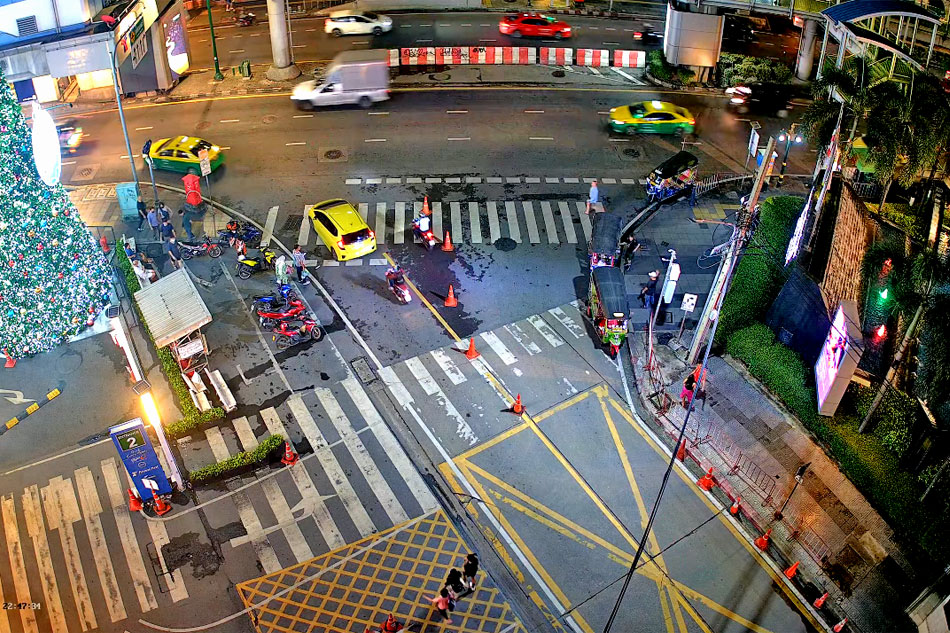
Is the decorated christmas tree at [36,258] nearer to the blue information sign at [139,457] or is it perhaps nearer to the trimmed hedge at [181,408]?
the trimmed hedge at [181,408]

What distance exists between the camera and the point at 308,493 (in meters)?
22.2

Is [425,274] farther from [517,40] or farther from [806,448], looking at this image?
[517,40]

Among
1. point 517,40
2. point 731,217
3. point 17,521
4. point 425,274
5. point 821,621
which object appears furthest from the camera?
point 517,40

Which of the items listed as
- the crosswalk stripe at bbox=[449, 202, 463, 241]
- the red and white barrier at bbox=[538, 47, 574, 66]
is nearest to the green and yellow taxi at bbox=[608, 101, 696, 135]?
the red and white barrier at bbox=[538, 47, 574, 66]

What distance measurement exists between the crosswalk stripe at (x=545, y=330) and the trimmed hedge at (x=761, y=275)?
553 centimetres

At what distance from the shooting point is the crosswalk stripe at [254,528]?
2042cm

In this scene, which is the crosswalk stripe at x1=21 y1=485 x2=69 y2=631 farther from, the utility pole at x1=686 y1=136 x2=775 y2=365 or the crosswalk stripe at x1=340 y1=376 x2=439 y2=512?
the utility pole at x1=686 y1=136 x2=775 y2=365

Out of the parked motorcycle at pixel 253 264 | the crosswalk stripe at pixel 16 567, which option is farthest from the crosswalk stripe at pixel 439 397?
the crosswalk stripe at pixel 16 567

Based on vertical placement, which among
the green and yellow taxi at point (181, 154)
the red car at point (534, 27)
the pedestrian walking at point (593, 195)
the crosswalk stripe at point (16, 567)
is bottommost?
the crosswalk stripe at point (16, 567)

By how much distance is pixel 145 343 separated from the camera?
27.2 metres

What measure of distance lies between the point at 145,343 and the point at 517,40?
107 ft

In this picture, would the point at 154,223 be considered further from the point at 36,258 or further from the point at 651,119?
the point at 651,119

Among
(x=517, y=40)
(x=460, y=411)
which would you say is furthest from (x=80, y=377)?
(x=517, y=40)

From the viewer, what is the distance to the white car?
50219 millimetres
